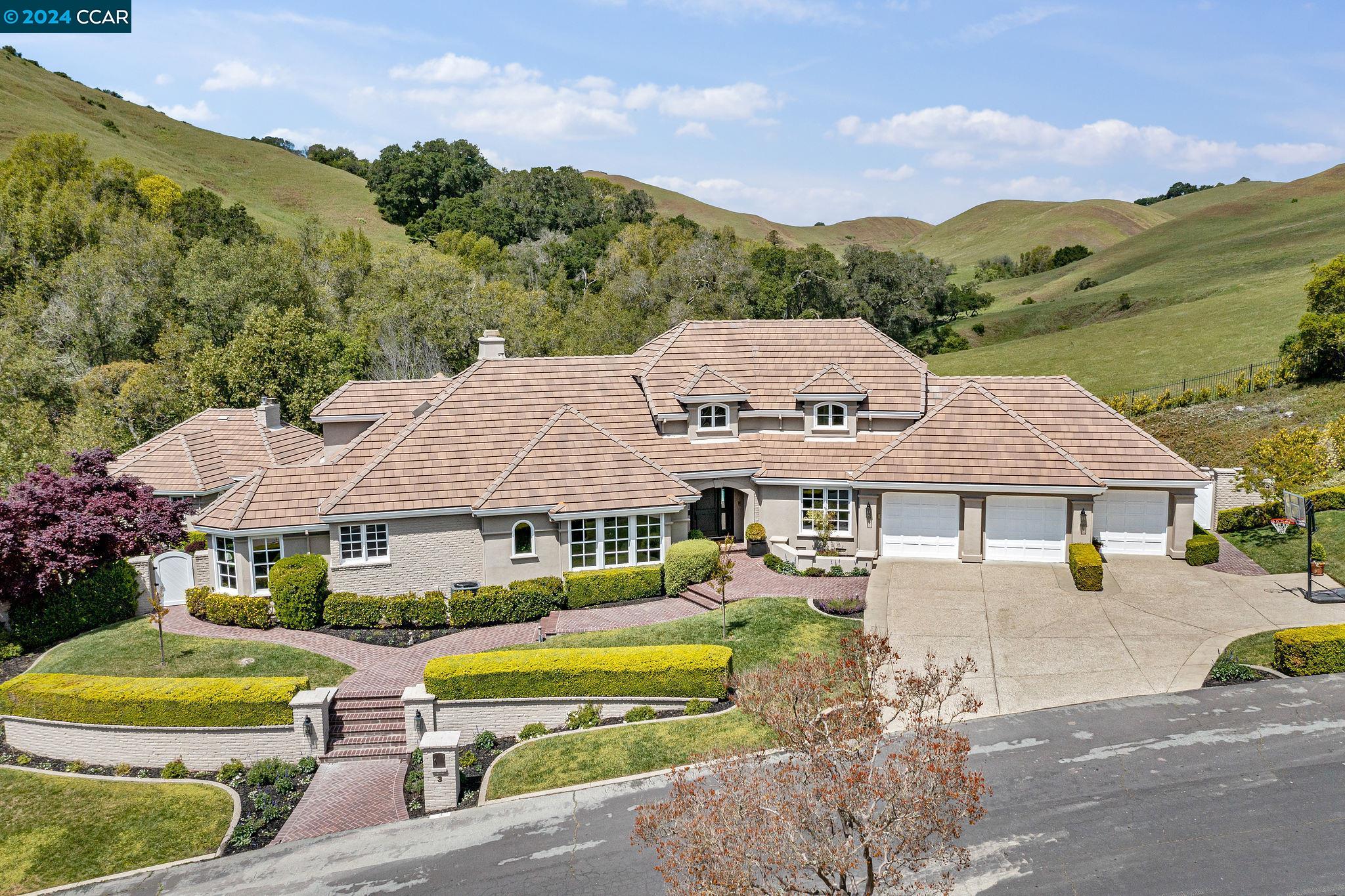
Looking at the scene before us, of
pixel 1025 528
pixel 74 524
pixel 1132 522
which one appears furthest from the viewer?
pixel 1132 522

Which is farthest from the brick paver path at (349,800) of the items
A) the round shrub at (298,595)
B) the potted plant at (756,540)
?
the potted plant at (756,540)

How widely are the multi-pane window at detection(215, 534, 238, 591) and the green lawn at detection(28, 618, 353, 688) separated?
7.87ft

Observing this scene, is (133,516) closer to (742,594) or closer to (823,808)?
(742,594)

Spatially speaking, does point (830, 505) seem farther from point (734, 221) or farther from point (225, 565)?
point (734, 221)

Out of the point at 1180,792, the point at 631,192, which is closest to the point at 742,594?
the point at 1180,792

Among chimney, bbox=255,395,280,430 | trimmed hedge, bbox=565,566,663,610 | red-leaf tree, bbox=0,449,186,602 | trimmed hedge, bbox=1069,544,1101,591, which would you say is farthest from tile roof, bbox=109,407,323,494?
trimmed hedge, bbox=1069,544,1101,591

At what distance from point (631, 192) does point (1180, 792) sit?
410 ft

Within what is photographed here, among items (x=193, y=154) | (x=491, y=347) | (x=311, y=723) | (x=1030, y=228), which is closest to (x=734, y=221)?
(x=1030, y=228)

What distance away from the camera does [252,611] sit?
1067 inches

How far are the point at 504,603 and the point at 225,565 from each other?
965 cm

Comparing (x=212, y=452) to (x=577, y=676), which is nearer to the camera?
(x=577, y=676)

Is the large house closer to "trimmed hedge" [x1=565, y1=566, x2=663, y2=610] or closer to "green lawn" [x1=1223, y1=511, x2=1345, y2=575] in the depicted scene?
"trimmed hedge" [x1=565, y1=566, x2=663, y2=610]

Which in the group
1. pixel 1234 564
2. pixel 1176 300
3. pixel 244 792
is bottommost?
pixel 244 792

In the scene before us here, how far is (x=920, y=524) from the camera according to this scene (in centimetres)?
3077
